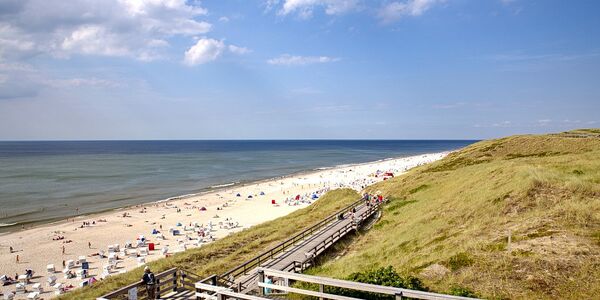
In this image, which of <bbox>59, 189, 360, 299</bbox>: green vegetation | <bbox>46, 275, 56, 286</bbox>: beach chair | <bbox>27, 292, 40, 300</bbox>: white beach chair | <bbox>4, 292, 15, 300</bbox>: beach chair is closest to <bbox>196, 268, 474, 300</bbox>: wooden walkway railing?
<bbox>59, 189, 360, 299</bbox>: green vegetation

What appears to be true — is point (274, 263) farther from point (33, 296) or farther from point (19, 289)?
point (19, 289)

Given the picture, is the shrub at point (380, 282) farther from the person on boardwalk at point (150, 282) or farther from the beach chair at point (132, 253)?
the beach chair at point (132, 253)

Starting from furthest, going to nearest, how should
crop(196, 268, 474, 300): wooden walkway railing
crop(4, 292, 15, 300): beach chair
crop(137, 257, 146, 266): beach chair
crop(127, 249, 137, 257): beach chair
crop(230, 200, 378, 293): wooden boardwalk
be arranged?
crop(127, 249, 137, 257): beach chair, crop(137, 257, 146, 266): beach chair, crop(4, 292, 15, 300): beach chair, crop(230, 200, 378, 293): wooden boardwalk, crop(196, 268, 474, 300): wooden walkway railing

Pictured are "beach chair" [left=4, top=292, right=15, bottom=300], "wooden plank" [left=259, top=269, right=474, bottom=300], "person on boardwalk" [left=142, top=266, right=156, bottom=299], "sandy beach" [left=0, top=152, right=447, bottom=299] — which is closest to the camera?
"wooden plank" [left=259, top=269, right=474, bottom=300]

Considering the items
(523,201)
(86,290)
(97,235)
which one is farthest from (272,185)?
(523,201)

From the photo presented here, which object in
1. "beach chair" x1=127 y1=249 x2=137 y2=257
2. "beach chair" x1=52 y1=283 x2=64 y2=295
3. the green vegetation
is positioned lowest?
"beach chair" x1=127 y1=249 x2=137 y2=257

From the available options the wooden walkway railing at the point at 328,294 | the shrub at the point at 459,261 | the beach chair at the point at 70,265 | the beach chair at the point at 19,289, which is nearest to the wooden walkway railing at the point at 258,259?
the wooden walkway railing at the point at 328,294

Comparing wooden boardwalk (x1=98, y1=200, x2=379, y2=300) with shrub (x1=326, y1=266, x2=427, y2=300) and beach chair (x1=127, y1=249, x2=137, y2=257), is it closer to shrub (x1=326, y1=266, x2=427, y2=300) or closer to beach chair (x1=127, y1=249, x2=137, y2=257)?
shrub (x1=326, y1=266, x2=427, y2=300)

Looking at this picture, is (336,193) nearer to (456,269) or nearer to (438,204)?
(438,204)
